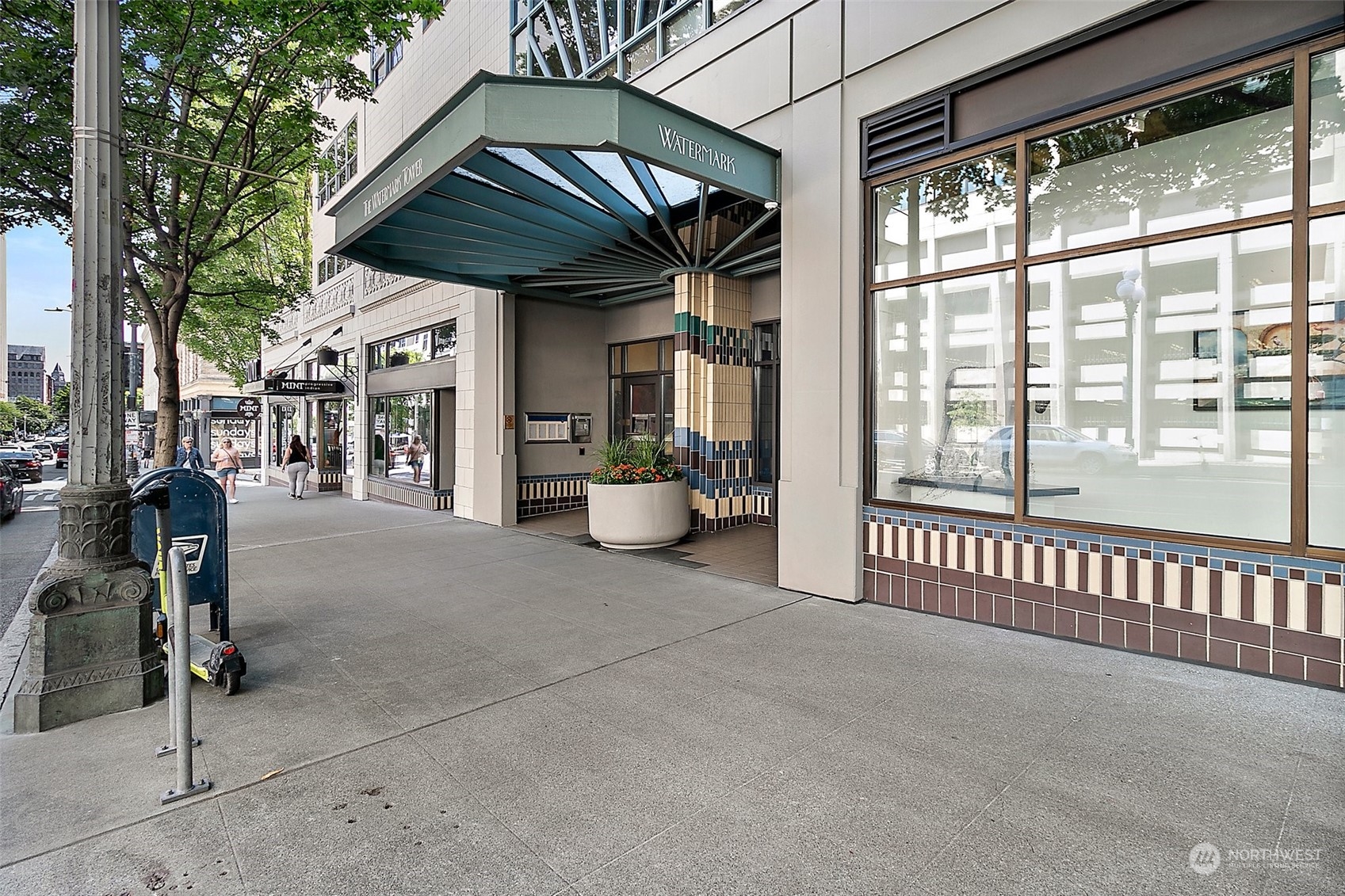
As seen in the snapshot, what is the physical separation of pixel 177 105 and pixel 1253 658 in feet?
50.1

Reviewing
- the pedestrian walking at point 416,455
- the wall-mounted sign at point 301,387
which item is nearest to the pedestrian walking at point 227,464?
the wall-mounted sign at point 301,387

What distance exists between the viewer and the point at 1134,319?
546 centimetres

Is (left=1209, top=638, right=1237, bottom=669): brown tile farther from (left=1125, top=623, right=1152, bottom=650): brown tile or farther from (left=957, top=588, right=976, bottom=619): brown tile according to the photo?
(left=957, top=588, right=976, bottom=619): brown tile

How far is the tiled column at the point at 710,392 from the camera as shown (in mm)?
10055

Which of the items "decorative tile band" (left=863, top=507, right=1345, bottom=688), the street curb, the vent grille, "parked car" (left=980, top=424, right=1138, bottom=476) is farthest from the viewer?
the vent grille

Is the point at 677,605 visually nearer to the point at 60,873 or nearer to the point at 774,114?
the point at 60,873

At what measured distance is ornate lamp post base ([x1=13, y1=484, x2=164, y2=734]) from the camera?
3.85 metres

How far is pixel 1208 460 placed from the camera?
16.5ft

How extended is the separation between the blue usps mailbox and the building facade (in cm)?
306

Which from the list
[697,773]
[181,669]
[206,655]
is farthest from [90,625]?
[697,773]

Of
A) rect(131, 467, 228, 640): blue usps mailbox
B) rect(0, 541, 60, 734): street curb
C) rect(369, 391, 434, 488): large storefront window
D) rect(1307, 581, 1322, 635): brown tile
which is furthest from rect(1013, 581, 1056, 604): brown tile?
rect(369, 391, 434, 488): large storefront window

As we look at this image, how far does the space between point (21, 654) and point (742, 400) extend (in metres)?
8.65

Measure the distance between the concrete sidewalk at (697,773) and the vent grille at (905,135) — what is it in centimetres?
437

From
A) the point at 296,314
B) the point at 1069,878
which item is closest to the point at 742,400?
the point at 1069,878
